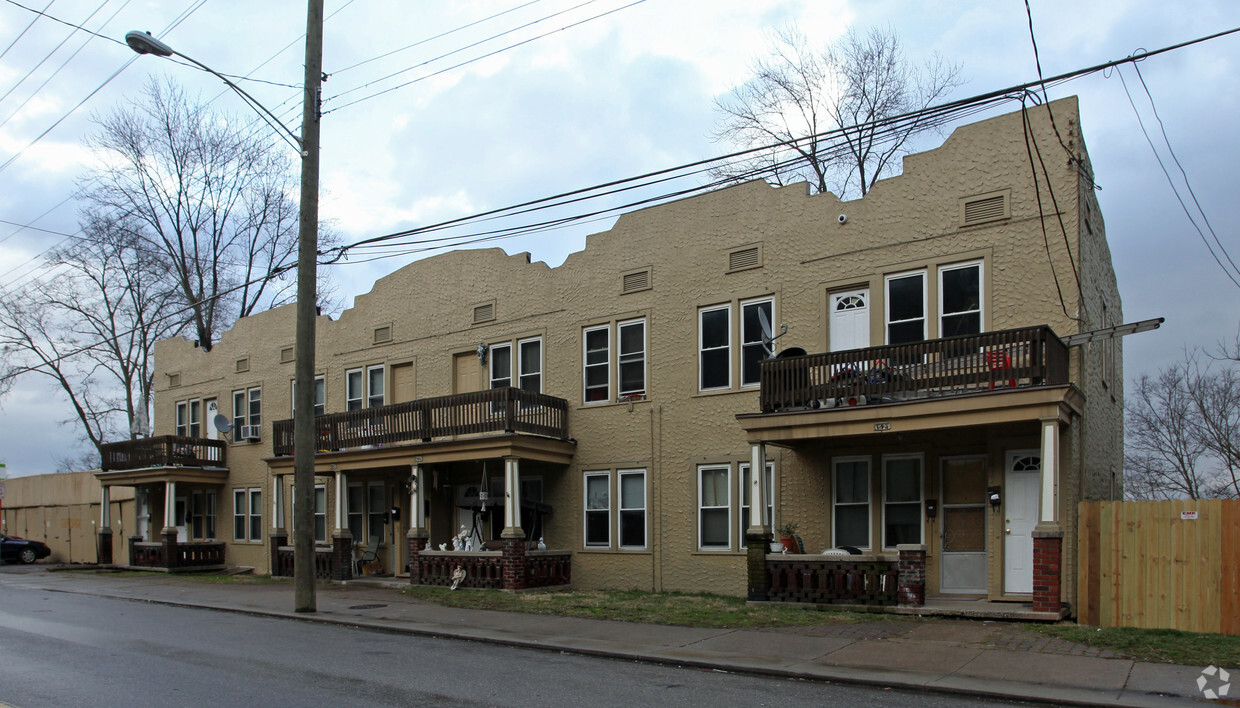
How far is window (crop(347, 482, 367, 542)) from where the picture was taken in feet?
84.2

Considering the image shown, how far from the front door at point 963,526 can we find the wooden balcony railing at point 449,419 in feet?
27.3

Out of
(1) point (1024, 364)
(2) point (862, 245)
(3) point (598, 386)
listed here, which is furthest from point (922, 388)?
(3) point (598, 386)

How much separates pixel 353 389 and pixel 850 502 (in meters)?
14.7

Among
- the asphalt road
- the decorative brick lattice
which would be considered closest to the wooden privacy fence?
the decorative brick lattice

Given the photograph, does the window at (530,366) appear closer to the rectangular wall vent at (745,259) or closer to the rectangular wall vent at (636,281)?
the rectangular wall vent at (636,281)

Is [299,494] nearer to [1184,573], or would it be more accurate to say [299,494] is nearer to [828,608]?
[828,608]

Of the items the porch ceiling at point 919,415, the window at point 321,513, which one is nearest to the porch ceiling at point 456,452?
the window at point 321,513

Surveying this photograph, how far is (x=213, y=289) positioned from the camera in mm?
39812

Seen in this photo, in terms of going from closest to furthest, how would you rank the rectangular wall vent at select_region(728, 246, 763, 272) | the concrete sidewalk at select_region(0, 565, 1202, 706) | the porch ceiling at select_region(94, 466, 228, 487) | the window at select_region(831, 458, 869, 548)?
the concrete sidewalk at select_region(0, 565, 1202, 706) → the window at select_region(831, 458, 869, 548) → the rectangular wall vent at select_region(728, 246, 763, 272) → the porch ceiling at select_region(94, 466, 228, 487)

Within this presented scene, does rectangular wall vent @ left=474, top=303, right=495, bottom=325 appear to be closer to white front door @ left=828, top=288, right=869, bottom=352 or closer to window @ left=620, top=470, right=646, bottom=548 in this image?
window @ left=620, top=470, right=646, bottom=548

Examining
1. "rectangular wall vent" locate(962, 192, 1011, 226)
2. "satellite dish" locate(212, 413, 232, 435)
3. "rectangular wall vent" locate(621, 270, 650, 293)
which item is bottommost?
"satellite dish" locate(212, 413, 232, 435)

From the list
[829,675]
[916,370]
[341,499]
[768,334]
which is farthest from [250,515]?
[829,675]

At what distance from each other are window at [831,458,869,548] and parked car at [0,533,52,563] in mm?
31579

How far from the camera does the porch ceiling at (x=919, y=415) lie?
13602 millimetres
